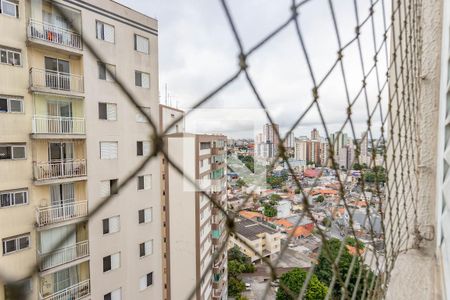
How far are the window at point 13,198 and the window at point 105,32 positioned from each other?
75.8 inches

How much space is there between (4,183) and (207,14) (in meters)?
3.17

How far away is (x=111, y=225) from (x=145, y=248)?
755 millimetres

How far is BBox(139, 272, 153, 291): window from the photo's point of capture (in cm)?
434

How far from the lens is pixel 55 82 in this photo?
3219mm

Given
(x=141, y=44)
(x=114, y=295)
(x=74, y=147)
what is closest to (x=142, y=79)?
(x=141, y=44)

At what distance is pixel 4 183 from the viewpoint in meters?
2.87

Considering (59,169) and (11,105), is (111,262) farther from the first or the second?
(11,105)

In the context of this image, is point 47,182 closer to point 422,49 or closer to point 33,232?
point 33,232

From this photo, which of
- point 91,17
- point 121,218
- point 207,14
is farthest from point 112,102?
point 207,14

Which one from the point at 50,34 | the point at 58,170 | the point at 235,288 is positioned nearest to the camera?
the point at 50,34

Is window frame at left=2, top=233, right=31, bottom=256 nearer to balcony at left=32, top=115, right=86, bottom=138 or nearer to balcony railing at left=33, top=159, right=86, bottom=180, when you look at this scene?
balcony railing at left=33, top=159, right=86, bottom=180

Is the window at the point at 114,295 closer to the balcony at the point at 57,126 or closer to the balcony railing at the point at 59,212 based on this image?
the balcony railing at the point at 59,212

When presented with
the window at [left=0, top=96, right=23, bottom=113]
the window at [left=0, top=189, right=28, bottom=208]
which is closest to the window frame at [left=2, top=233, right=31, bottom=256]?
the window at [left=0, top=189, right=28, bottom=208]

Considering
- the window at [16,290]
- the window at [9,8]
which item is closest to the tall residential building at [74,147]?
the window at [9,8]
